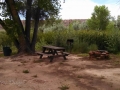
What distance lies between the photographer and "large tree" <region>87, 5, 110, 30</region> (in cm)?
4284

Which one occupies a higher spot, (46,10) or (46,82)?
(46,10)

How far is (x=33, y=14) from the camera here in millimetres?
13930

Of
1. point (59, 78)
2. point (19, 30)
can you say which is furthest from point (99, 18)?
point (59, 78)

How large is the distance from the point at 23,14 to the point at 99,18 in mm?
31173

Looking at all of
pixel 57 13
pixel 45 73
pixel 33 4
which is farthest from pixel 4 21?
pixel 45 73

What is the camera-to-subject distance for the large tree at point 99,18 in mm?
42844

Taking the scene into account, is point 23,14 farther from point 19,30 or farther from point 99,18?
point 99,18

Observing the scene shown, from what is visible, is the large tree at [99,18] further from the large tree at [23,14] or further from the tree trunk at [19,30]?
the tree trunk at [19,30]

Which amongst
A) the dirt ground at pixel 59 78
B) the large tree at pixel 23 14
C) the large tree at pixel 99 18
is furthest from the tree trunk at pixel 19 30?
the large tree at pixel 99 18

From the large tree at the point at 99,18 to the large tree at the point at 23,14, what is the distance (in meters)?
29.5

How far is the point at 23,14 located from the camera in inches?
552

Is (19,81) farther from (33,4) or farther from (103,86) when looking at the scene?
(33,4)

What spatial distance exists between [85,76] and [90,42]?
32.5ft

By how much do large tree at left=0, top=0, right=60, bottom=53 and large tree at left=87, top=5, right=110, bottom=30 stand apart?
29.5 metres
